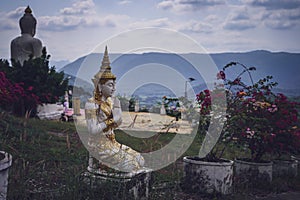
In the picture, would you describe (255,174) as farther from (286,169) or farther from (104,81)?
(104,81)

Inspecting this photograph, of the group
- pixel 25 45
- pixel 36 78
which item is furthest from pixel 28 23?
pixel 36 78

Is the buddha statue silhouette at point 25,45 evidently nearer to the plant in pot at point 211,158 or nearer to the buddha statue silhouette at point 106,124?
the plant in pot at point 211,158

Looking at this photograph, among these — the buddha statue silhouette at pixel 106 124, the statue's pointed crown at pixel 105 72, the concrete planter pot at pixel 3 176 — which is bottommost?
the concrete planter pot at pixel 3 176

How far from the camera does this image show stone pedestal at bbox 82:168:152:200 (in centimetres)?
371

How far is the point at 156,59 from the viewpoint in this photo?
16.7 ft

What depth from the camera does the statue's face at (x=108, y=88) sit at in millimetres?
4195

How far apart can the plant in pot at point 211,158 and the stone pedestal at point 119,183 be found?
3.20ft

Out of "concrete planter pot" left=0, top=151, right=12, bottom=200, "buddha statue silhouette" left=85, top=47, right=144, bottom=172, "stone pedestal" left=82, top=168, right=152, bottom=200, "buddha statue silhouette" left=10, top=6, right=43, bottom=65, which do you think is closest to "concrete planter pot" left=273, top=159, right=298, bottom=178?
"stone pedestal" left=82, top=168, right=152, bottom=200

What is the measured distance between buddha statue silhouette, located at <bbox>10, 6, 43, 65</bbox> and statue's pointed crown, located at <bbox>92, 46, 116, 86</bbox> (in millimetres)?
8545

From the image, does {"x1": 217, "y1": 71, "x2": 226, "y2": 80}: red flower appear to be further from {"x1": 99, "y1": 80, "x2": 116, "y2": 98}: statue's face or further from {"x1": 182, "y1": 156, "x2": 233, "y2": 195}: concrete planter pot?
{"x1": 99, "y1": 80, "x2": 116, "y2": 98}: statue's face

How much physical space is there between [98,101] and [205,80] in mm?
1886

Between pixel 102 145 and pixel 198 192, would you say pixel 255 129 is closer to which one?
pixel 198 192

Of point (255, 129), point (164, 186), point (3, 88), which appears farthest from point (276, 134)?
point (3, 88)

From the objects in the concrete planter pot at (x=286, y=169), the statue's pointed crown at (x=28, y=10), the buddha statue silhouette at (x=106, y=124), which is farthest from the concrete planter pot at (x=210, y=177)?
the statue's pointed crown at (x=28, y=10)
